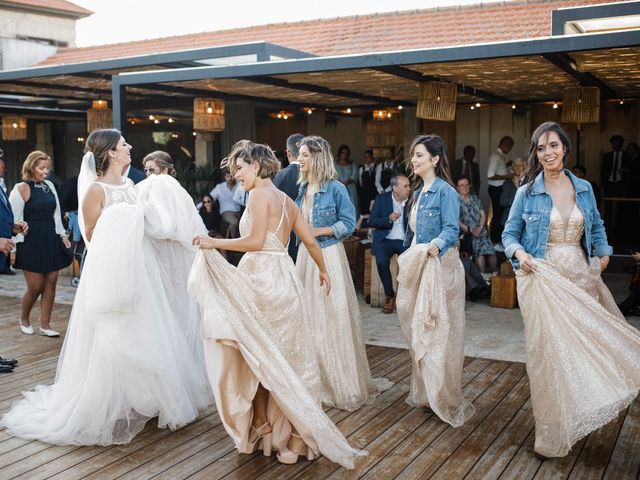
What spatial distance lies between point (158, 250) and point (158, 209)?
342 mm

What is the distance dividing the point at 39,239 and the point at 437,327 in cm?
430

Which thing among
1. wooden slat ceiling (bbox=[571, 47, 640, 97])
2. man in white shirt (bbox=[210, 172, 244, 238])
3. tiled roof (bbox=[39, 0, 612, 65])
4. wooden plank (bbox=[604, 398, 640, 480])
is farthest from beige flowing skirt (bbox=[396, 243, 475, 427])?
tiled roof (bbox=[39, 0, 612, 65])

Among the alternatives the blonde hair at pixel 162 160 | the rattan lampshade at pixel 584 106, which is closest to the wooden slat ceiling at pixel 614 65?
the rattan lampshade at pixel 584 106

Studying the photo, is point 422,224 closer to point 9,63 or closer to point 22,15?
point 9,63

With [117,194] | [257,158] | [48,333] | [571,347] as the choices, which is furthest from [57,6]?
[571,347]

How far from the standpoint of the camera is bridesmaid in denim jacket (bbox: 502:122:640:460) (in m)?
3.95

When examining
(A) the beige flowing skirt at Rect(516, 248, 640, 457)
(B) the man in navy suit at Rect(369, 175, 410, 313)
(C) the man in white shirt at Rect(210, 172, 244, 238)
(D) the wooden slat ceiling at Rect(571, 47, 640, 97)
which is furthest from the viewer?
(C) the man in white shirt at Rect(210, 172, 244, 238)

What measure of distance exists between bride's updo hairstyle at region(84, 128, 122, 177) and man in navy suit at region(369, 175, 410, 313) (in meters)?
4.23

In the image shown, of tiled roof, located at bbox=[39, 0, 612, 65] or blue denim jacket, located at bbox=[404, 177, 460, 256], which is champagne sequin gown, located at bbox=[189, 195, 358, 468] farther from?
tiled roof, located at bbox=[39, 0, 612, 65]

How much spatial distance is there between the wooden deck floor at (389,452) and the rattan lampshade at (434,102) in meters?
4.00

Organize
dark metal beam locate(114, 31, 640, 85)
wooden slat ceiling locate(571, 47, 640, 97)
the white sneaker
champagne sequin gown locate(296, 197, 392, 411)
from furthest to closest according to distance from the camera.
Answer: the white sneaker, wooden slat ceiling locate(571, 47, 640, 97), dark metal beam locate(114, 31, 640, 85), champagne sequin gown locate(296, 197, 392, 411)

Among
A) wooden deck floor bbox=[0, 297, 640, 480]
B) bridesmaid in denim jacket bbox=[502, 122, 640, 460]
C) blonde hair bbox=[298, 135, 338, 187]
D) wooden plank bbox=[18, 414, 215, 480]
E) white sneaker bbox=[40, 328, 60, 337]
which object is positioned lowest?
wooden plank bbox=[18, 414, 215, 480]

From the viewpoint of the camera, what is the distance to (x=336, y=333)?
527cm

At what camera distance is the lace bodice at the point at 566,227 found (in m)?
4.25
